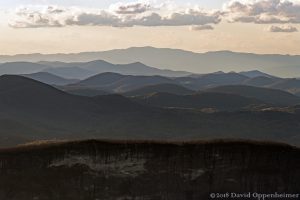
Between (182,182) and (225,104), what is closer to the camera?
(182,182)

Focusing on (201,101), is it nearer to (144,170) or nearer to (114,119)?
(114,119)

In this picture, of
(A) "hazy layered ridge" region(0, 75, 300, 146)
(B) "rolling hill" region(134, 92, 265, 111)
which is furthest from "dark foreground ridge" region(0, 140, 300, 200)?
(B) "rolling hill" region(134, 92, 265, 111)

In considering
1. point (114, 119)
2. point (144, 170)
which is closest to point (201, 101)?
point (114, 119)

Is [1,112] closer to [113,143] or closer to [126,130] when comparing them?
[126,130]

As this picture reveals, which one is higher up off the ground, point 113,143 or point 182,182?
point 113,143

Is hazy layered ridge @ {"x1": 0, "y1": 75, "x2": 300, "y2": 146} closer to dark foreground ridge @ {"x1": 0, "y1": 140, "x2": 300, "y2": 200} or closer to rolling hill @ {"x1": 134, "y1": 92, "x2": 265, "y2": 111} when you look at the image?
rolling hill @ {"x1": 134, "y1": 92, "x2": 265, "y2": 111}

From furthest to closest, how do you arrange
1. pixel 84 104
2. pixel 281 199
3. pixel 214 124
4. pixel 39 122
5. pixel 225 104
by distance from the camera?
pixel 225 104 → pixel 84 104 → pixel 214 124 → pixel 39 122 → pixel 281 199

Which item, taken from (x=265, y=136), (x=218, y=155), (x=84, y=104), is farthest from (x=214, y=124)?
(x=218, y=155)

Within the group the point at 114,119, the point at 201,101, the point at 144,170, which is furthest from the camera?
the point at 201,101
